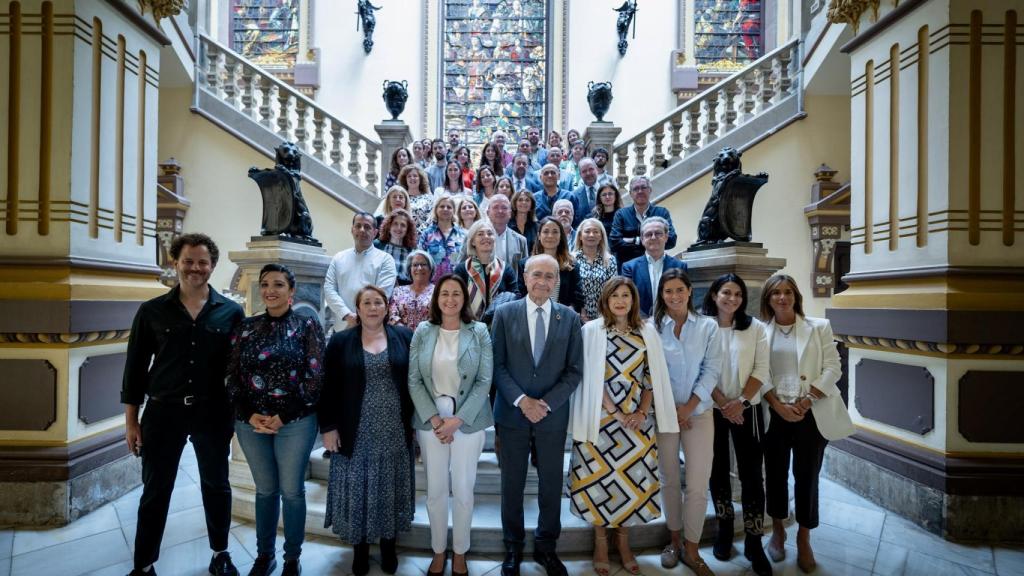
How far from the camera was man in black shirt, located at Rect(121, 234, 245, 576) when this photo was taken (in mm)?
2684

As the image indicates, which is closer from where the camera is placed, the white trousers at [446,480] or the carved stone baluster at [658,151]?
the white trousers at [446,480]

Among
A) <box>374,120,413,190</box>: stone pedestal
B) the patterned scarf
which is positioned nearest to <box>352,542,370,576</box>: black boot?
the patterned scarf

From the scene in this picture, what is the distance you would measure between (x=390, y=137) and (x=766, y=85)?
16.9 ft

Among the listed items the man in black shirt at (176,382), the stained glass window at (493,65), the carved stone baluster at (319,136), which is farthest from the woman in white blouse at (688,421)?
the stained glass window at (493,65)

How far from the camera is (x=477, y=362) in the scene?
2869 mm

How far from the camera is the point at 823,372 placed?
3.11 m

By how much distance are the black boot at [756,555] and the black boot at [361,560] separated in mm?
2047

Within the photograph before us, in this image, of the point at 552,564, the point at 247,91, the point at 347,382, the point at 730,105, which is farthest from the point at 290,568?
the point at 730,105

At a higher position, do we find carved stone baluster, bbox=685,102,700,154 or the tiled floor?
carved stone baluster, bbox=685,102,700,154

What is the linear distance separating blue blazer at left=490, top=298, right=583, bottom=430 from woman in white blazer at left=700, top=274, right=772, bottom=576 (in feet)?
2.77

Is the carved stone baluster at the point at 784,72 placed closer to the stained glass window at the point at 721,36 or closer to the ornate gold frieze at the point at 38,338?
the stained glass window at the point at 721,36

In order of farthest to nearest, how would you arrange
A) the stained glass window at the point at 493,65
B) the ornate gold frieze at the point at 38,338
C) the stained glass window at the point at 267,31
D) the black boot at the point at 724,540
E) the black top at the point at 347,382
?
the stained glass window at the point at 493,65 < the stained glass window at the point at 267,31 < the ornate gold frieze at the point at 38,338 < the black boot at the point at 724,540 < the black top at the point at 347,382

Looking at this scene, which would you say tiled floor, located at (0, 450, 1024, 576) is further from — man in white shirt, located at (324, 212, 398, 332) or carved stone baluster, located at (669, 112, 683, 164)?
carved stone baluster, located at (669, 112, 683, 164)

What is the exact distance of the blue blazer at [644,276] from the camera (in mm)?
3633
